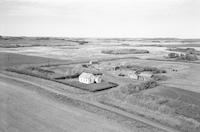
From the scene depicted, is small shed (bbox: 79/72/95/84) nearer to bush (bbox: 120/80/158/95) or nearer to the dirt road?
bush (bbox: 120/80/158/95)

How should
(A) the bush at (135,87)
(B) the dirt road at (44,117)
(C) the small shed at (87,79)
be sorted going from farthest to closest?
1. (C) the small shed at (87,79)
2. (A) the bush at (135,87)
3. (B) the dirt road at (44,117)

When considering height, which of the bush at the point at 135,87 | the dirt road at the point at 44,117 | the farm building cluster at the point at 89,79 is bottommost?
the dirt road at the point at 44,117

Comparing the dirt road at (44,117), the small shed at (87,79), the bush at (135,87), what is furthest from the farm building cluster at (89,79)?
the dirt road at (44,117)

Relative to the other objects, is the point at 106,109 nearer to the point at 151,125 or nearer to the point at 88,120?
the point at 88,120

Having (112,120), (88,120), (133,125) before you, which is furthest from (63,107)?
(133,125)

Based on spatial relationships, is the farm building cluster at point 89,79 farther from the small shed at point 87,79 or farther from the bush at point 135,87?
the bush at point 135,87

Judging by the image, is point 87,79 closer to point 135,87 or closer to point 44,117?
point 135,87

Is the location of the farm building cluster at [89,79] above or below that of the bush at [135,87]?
above

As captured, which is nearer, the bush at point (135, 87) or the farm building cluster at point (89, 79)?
the bush at point (135, 87)

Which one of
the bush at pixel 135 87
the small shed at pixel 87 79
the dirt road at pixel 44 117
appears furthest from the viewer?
the small shed at pixel 87 79
